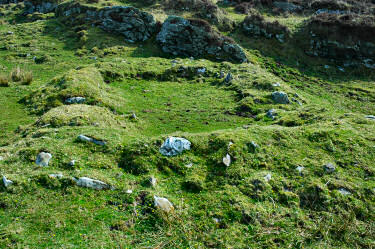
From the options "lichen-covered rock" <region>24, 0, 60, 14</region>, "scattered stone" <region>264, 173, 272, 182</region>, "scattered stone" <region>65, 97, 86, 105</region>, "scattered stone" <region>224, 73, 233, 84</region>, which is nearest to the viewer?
"scattered stone" <region>264, 173, 272, 182</region>

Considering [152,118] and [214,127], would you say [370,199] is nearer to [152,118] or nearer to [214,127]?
[214,127]

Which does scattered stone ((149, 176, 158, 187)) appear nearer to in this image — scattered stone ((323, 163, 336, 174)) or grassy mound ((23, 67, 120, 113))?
scattered stone ((323, 163, 336, 174))

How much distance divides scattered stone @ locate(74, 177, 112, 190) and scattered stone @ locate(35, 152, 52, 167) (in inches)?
75.9

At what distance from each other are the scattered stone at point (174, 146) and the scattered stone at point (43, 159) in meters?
4.91

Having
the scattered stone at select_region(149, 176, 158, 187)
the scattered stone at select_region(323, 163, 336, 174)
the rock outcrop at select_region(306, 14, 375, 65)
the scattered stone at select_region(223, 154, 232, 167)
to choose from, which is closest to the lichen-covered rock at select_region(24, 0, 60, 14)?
the rock outcrop at select_region(306, 14, 375, 65)

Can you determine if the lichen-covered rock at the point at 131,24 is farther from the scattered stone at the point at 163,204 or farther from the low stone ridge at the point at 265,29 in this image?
the scattered stone at the point at 163,204

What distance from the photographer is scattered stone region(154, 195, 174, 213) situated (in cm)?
940

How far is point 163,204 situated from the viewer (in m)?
9.55

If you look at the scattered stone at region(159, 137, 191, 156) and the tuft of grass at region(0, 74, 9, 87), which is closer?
the scattered stone at region(159, 137, 191, 156)

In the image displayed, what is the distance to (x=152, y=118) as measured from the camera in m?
20.6

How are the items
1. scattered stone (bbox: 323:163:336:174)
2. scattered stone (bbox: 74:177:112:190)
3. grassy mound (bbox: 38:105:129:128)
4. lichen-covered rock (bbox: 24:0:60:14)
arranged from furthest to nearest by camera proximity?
lichen-covered rock (bbox: 24:0:60:14), grassy mound (bbox: 38:105:129:128), scattered stone (bbox: 323:163:336:174), scattered stone (bbox: 74:177:112:190)

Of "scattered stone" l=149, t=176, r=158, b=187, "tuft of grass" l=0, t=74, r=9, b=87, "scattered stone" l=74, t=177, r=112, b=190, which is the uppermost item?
"scattered stone" l=74, t=177, r=112, b=190

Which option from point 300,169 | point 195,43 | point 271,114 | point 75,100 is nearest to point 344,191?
point 300,169

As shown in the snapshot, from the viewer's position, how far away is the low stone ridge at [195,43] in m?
36.9
